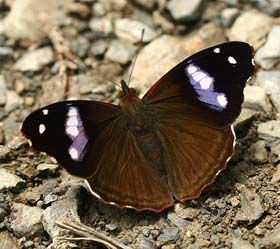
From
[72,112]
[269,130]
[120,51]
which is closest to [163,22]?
[120,51]

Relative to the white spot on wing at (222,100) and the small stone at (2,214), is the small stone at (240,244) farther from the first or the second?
the small stone at (2,214)

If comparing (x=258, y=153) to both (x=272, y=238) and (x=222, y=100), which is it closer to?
(x=222, y=100)

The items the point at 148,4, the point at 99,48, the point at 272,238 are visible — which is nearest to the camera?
the point at 272,238

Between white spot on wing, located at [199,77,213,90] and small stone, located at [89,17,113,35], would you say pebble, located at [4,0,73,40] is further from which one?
white spot on wing, located at [199,77,213,90]

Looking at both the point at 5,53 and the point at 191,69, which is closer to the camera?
the point at 191,69

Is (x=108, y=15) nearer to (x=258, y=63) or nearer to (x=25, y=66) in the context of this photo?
(x=25, y=66)

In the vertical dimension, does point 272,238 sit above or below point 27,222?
above

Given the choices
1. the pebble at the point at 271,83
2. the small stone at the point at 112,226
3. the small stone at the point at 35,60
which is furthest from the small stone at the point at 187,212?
the small stone at the point at 35,60
